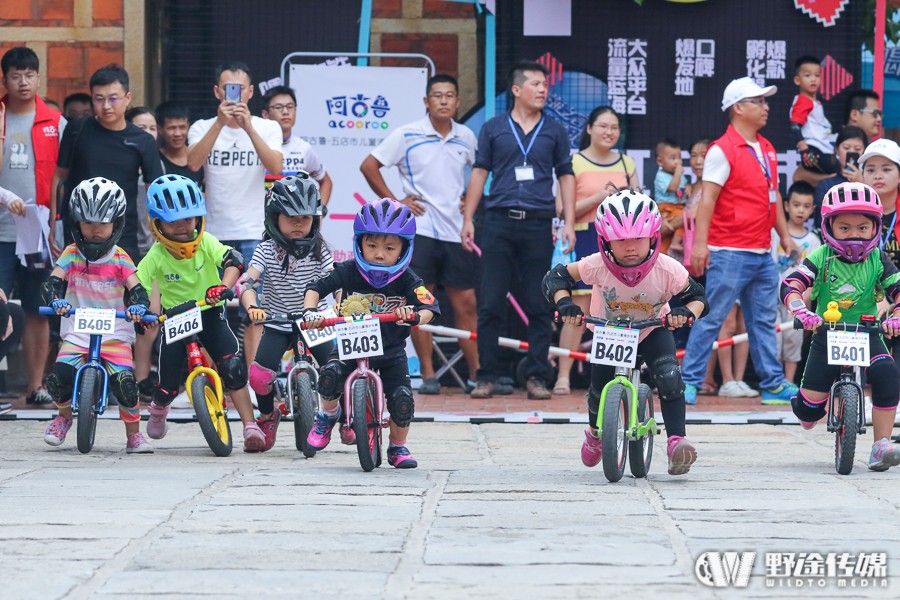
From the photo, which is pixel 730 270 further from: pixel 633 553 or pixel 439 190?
pixel 633 553

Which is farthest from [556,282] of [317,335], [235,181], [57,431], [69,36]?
[69,36]

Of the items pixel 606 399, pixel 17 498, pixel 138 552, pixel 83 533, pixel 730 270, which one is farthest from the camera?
pixel 730 270

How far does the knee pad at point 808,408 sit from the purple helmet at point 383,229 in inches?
89.2

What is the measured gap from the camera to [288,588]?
16.0 ft

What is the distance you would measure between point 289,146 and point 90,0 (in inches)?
100

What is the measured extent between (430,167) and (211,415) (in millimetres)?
3932

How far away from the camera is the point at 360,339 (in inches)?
309

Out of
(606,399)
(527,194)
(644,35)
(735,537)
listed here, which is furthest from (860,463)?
(644,35)

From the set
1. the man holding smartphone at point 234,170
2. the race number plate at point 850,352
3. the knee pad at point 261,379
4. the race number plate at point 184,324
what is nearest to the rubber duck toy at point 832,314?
the race number plate at point 850,352

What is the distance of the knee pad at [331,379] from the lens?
8.01 metres

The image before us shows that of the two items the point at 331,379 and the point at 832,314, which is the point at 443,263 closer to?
the point at 331,379

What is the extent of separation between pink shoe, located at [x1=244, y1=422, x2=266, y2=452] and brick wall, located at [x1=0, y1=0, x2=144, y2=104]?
4933 mm

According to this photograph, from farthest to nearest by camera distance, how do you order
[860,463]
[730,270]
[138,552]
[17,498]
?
[730,270]
[860,463]
[17,498]
[138,552]

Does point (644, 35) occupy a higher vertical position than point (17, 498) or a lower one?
higher
